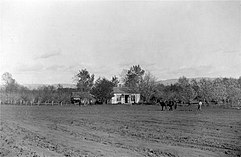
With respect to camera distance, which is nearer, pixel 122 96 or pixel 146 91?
pixel 146 91

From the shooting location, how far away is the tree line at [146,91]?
45625 mm

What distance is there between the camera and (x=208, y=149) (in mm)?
11031

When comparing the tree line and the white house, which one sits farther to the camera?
the white house

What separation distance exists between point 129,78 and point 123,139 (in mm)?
50189

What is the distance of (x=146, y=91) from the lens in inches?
2640

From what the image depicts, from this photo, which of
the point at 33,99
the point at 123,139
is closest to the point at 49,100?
the point at 33,99

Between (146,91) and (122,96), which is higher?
(146,91)

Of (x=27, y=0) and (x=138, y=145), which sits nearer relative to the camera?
(x=27, y=0)

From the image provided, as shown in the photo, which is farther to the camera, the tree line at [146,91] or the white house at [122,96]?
the white house at [122,96]

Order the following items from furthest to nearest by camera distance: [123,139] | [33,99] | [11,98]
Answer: [33,99], [11,98], [123,139]

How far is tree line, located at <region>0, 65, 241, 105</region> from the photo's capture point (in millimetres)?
45625

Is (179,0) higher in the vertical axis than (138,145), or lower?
higher

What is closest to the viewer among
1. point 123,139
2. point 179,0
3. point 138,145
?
point 179,0

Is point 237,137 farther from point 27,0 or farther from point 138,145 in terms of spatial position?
point 27,0
